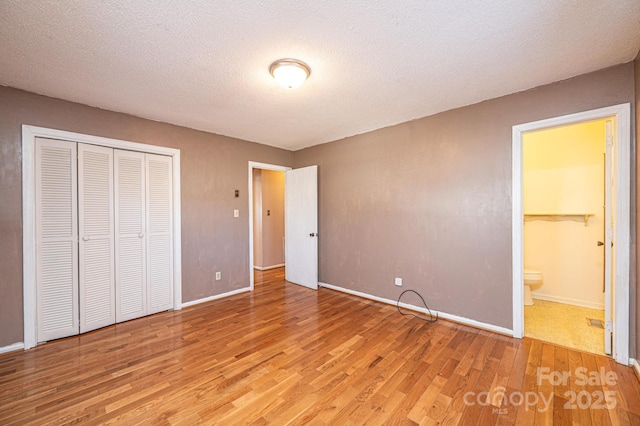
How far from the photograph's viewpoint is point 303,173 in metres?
4.42

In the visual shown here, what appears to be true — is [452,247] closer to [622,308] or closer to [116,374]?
[622,308]

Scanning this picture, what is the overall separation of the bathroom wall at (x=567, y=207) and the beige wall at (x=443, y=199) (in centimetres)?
151

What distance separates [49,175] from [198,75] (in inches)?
72.8

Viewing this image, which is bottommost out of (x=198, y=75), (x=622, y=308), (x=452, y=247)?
(x=622, y=308)

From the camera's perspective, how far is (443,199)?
306cm

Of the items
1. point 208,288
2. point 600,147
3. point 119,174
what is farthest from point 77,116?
point 600,147

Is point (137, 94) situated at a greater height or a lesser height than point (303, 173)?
greater

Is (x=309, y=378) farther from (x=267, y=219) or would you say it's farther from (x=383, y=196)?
(x=267, y=219)

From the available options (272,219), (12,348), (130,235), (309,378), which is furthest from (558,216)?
(12,348)

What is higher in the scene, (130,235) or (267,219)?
A: (267,219)

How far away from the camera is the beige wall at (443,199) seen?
254cm

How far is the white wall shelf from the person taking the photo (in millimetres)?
3323

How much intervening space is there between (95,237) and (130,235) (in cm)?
32

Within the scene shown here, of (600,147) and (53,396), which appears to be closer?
(53,396)
